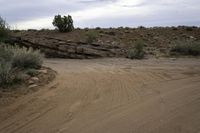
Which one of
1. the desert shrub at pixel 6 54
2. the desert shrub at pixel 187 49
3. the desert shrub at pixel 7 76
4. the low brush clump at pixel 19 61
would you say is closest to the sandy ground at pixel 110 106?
the desert shrub at pixel 7 76

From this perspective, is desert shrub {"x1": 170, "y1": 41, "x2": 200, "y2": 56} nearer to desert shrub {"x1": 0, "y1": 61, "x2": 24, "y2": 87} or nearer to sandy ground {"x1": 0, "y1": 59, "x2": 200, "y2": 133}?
sandy ground {"x1": 0, "y1": 59, "x2": 200, "y2": 133}

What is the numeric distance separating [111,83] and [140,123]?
13.0 ft

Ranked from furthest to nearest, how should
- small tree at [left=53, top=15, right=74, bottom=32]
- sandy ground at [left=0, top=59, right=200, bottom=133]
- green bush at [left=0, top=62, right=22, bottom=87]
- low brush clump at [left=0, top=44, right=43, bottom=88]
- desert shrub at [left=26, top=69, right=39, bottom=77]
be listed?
small tree at [left=53, top=15, right=74, bottom=32] < desert shrub at [left=26, top=69, right=39, bottom=77] < low brush clump at [left=0, top=44, right=43, bottom=88] < green bush at [left=0, top=62, right=22, bottom=87] < sandy ground at [left=0, top=59, right=200, bottom=133]

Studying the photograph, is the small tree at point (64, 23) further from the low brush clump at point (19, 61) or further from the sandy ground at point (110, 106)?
the sandy ground at point (110, 106)

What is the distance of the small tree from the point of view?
28.3 m

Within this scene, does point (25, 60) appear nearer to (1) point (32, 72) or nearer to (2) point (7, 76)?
(1) point (32, 72)

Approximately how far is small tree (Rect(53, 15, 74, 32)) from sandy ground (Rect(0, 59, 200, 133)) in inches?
640

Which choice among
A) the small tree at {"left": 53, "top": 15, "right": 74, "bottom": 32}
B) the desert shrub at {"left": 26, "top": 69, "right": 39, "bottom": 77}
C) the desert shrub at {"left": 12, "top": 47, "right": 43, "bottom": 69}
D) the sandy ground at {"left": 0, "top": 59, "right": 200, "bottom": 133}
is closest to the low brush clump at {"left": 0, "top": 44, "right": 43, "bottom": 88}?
the desert shrub at {"left": 12, "top": 47, "right": 43, "bottom": 69}

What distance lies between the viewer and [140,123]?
742cm

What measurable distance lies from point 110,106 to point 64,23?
20.6m

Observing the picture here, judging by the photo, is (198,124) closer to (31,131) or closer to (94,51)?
(31,131)

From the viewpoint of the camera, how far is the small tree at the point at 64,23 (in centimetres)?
2830

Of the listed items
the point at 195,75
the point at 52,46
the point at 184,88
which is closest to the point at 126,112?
the point at 184,88

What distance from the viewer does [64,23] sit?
28422 millimetres
